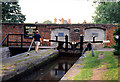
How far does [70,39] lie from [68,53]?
532cm

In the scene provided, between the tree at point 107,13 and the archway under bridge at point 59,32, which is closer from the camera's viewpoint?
the archway under bridge at point 59,32

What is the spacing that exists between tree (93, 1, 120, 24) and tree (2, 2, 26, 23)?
13375mm

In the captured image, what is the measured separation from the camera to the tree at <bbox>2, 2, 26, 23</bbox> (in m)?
21.1

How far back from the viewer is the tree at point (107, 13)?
24.0m

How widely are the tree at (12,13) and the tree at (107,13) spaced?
13375mm

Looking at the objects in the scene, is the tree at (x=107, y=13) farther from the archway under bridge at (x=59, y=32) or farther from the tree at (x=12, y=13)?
the tree at (x=12, y=13)

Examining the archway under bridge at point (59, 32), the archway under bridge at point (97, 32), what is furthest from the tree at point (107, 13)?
the archway under bridge at point (59, 32)

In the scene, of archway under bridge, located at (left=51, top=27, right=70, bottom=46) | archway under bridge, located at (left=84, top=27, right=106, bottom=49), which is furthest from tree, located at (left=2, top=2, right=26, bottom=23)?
archway under bridge, located at (left=84, top=27, right=106, bottom=49)

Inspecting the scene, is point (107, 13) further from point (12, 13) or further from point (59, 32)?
point (12, 13)

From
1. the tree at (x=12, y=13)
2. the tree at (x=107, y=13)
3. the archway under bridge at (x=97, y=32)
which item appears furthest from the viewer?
the tree at (x=107, y=13)

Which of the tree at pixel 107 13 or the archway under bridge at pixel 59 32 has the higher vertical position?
the tree at pixel 107 13

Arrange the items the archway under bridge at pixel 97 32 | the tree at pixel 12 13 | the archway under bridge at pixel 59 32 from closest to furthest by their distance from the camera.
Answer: the archway under bridge at pixel 97 32, the archway under bridge at pixel 59 32, the tree at pixel 12 13

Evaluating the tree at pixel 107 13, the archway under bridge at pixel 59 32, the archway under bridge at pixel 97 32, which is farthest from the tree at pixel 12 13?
the tree at pixel 107 13

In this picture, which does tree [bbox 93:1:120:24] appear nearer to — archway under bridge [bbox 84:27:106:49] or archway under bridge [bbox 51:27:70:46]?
archway under bridge [bbox 84:27:106:49]
